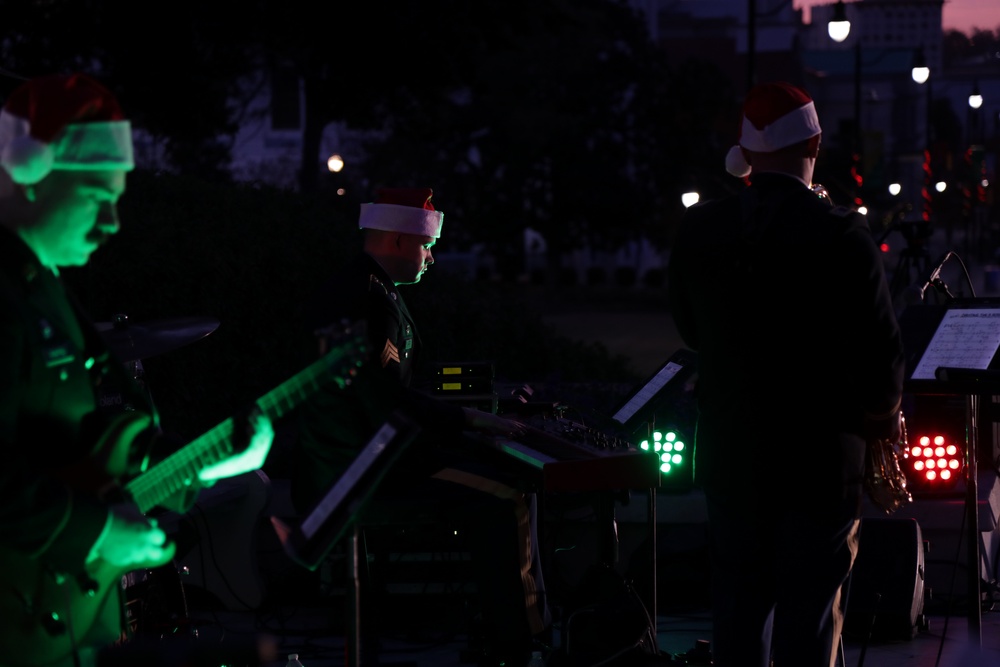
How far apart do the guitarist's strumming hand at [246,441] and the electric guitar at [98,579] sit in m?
0.01

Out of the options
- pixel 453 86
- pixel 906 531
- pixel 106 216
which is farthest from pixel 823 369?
pixel 453 86

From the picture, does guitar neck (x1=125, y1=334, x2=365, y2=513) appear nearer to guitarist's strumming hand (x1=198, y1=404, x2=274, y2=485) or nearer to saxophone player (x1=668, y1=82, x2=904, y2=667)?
guitarist's strumming hand (x1=198, y1=404, x2=274, y2=485)

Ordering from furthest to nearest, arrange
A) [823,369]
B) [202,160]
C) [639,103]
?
[639,103] → [202,160] → [823,369]

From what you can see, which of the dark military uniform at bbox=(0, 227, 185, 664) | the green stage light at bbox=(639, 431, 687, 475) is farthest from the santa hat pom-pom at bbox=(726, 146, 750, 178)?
the dark military uniform at bbox=(0, 227, 185, 664)

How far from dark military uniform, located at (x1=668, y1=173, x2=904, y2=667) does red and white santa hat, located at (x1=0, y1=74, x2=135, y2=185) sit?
182 cm

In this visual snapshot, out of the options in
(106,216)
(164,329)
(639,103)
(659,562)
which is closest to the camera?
(106,216)

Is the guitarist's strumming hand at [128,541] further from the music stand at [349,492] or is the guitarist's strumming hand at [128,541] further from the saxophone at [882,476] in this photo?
the saxophone at [882,476]

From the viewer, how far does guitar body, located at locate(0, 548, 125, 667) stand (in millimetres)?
3047

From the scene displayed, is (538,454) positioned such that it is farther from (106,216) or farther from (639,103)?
(639,103)

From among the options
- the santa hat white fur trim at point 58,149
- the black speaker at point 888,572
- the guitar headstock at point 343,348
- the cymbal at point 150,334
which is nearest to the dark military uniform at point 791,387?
the guitar headstock at point 343,348

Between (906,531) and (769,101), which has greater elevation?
(769,101)

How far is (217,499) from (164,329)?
3.82 feet

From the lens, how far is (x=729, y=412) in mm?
4188

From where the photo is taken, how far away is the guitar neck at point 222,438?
10.5 ft
